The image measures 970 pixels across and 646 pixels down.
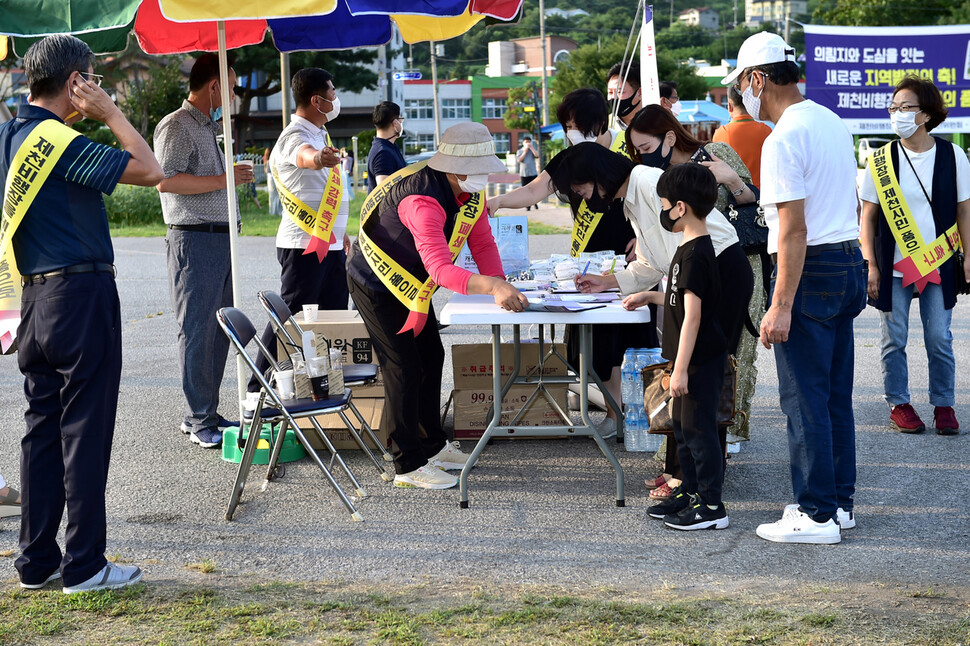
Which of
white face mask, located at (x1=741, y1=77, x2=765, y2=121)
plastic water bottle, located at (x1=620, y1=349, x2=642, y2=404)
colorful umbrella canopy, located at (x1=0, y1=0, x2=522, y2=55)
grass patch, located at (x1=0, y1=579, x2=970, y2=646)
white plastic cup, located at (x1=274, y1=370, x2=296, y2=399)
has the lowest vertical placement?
grass patch, located at (x1=0, y1=579, x2=970, y2=646)

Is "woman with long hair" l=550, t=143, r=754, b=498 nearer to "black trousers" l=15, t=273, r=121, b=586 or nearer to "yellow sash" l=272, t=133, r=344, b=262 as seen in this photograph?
"yellow sash" l=272, t=133, r=344, b=262

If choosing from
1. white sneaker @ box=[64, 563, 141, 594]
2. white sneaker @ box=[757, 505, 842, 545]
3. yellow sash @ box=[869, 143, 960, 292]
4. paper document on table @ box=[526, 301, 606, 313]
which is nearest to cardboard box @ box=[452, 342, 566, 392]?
paper document on table @ box=[526, 301, 606, 313]

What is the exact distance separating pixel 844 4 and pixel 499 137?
2071 inches

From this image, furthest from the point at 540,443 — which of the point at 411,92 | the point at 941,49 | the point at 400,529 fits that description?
the point at 411,92

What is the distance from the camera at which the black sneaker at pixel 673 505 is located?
14.1ft

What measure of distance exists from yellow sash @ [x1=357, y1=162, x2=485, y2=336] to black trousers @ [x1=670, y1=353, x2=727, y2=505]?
1.23m

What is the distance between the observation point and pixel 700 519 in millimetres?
4160

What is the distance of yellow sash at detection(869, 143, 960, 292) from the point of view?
5.41 metres

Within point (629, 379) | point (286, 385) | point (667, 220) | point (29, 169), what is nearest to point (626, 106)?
point (629, 379)

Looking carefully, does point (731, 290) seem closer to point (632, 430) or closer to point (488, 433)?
point (488, 433)

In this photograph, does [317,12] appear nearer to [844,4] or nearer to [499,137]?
[844,4]

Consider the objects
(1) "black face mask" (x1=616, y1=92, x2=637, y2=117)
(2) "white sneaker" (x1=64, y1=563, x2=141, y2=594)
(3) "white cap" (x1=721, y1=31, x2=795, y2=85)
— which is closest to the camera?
(2) "white sneaker" (x1=64, y1=563, x2=141, y2=594)

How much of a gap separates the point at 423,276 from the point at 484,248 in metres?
0.54

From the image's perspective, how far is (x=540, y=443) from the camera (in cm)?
554
